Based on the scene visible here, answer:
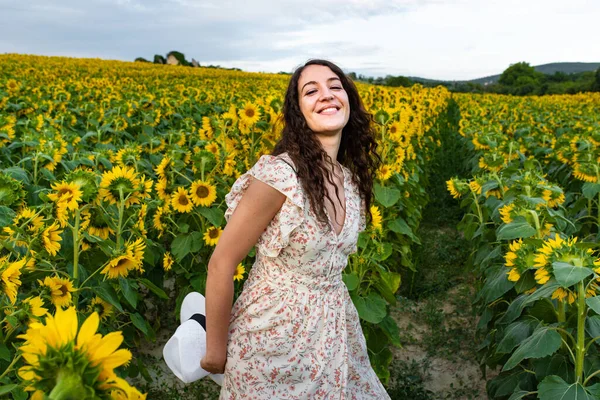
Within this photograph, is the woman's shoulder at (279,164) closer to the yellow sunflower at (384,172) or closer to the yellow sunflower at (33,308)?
the yellow sunflower at (33,308)

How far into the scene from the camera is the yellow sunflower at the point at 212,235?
110 inches

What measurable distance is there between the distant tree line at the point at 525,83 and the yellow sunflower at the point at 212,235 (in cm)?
1069

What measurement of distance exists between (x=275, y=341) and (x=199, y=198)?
1.22 meters

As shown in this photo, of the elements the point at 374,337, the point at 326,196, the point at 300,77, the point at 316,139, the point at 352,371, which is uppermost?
the point at 300,77

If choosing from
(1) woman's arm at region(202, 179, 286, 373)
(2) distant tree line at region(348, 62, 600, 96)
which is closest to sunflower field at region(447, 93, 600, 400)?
(1) woman's arm at region(202, 179, 286, 373)

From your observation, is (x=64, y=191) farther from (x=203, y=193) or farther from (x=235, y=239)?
(x=203, y=193)

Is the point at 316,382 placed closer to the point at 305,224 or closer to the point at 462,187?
the point at 305,224

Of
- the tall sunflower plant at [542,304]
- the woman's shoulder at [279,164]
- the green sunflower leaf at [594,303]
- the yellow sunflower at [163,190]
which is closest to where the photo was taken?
the green sunflower leaf at [594,303]

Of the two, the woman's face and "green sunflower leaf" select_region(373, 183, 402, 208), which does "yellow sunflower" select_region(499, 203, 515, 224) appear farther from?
the woman's face

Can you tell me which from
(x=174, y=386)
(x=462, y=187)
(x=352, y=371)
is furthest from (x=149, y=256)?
(x=462, y=187)

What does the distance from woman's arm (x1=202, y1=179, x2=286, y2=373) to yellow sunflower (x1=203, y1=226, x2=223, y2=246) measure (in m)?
1.05

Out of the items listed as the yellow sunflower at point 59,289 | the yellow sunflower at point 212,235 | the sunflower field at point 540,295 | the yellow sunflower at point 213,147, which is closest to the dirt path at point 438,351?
the sunflower field at point 540,295

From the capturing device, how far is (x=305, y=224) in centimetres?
177

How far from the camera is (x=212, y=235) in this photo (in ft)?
9.32
